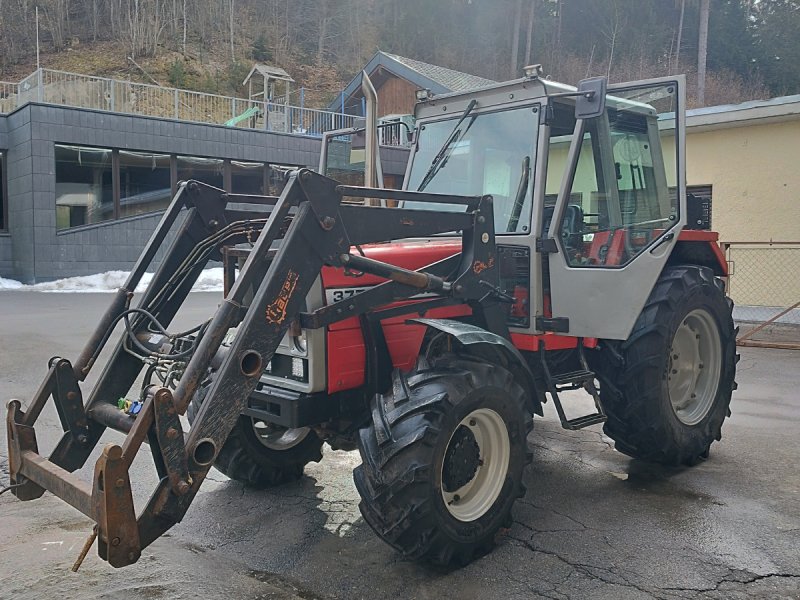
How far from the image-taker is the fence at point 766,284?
12.2m

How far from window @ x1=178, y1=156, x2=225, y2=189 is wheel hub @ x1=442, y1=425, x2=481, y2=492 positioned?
18.4m

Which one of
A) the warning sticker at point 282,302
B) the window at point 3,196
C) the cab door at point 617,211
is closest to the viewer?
the warning sticker at point 282,302

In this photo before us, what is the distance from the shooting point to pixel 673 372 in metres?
5.21

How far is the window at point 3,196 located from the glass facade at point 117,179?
1.1 inches

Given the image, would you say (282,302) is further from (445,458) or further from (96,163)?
(96,163)

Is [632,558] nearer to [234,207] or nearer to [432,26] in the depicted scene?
[234,207]

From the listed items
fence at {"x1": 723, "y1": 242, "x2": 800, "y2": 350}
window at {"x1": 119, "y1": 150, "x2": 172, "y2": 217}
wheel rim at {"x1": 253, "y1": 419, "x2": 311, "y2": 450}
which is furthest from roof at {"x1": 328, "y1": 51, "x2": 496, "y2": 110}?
wheel rim at {"x1": 253, "y1": 419, "x2": 311, "y2": 450}

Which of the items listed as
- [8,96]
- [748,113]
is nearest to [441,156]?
[748,113]

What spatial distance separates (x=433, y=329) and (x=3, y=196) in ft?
63.5

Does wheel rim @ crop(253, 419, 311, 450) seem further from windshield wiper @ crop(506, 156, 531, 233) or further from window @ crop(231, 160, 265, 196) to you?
window @ crop(231, 160, 265, 196)

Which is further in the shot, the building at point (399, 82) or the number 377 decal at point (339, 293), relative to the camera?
the building at point (399, 82)

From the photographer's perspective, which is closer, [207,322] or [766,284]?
[207,322]

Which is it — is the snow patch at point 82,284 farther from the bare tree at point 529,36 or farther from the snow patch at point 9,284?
the bare tree at point 529,36

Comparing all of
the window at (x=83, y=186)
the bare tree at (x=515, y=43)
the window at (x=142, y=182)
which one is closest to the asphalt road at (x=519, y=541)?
the window at (x=83, y=186)
